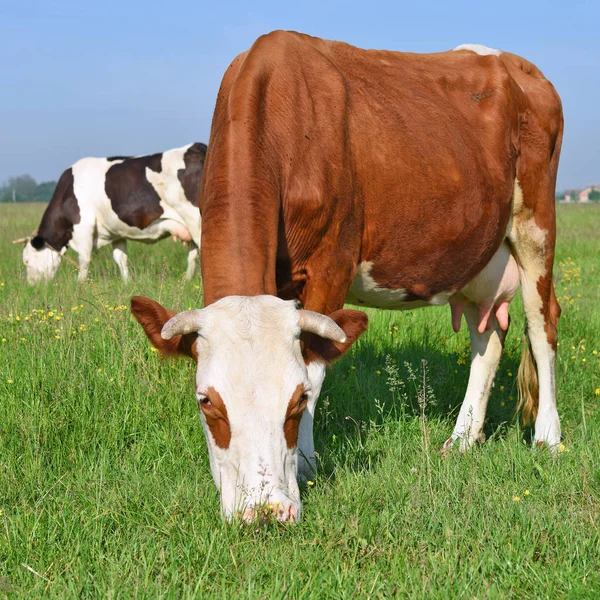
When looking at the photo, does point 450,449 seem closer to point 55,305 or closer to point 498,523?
point 498,523

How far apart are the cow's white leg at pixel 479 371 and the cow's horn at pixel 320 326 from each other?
7.55 ft

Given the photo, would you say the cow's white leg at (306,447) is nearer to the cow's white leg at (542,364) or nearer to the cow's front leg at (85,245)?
the cow's white leg at (542,364)

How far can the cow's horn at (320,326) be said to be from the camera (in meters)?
3.50

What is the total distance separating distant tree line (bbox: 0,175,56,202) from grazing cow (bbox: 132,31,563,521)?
77.4 m

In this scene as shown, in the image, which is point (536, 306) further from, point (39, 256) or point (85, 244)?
point (39, 256)

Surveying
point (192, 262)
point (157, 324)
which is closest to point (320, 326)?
point (157, 324)

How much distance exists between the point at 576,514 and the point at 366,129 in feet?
7.71

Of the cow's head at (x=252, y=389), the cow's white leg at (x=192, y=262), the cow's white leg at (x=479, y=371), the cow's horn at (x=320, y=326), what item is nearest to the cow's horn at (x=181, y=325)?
the cow's head at (x=252, y=389)

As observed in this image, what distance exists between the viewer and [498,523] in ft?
11.8

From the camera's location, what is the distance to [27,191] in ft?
359

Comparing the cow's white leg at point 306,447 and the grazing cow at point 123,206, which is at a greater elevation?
the grazing cow at point 123,206

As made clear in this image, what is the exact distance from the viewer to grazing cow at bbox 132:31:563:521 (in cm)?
337

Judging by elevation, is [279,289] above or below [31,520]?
above

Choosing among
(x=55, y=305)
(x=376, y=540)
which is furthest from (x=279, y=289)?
(x=55, y=305)
